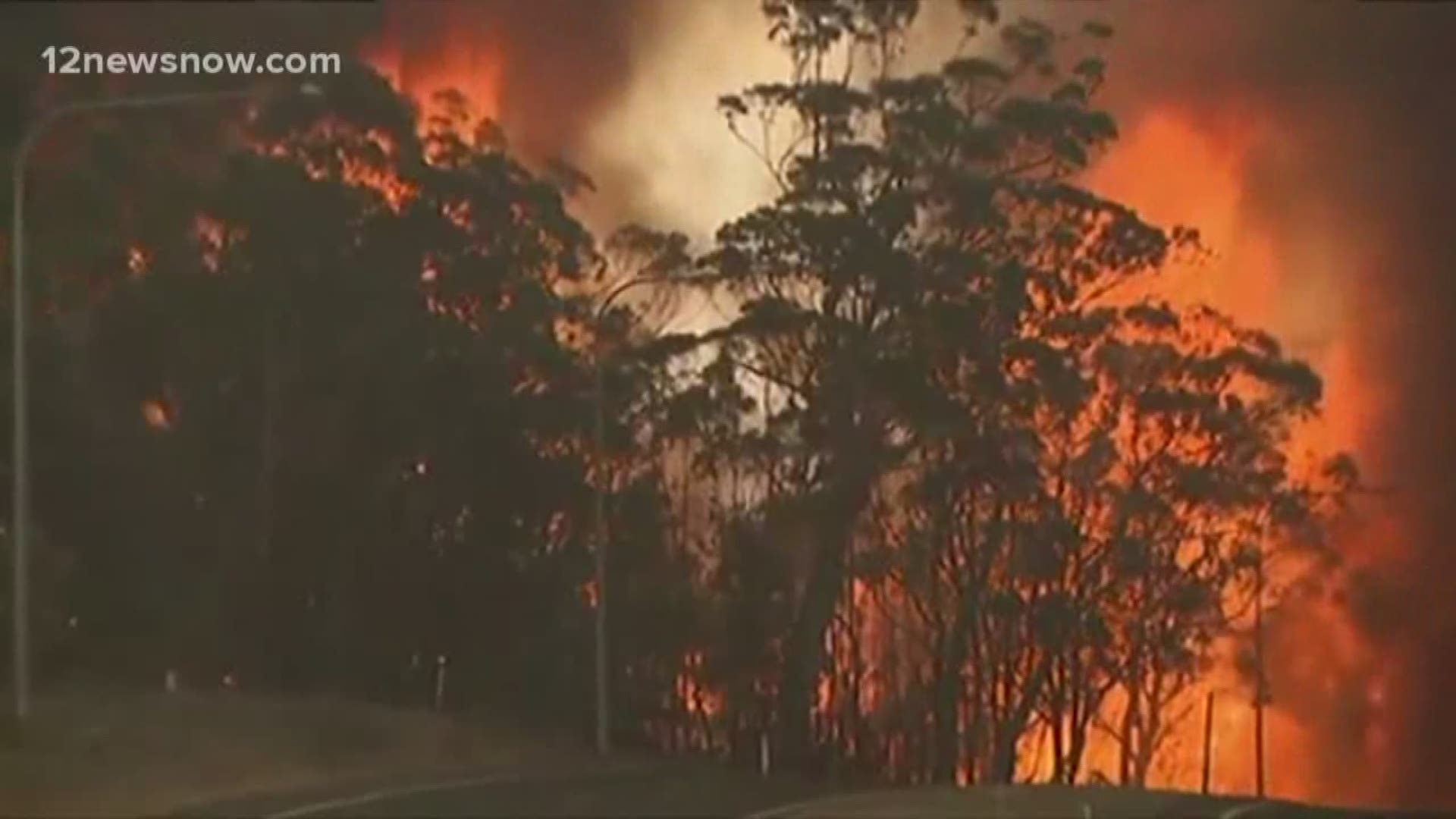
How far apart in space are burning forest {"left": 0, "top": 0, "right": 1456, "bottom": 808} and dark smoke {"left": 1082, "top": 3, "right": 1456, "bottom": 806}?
4 cm

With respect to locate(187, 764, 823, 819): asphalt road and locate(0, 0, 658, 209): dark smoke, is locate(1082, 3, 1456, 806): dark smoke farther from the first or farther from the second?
locate(187, 764, 823, 819): asphalt road

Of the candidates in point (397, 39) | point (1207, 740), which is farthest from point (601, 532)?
point (1207, 740)

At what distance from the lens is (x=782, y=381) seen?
67.7 feet

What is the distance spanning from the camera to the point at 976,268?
2044 cm

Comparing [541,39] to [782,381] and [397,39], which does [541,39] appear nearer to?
[397,39]

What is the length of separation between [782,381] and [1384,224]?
5294mm

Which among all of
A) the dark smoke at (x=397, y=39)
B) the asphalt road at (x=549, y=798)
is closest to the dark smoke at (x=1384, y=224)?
the dark smoke at (x=397, y=39)

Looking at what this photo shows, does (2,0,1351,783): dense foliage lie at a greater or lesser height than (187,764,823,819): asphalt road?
greater

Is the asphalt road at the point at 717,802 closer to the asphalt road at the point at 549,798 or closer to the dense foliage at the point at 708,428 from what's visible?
the asphalt road at the point at 549,798

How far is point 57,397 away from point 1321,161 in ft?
38.8

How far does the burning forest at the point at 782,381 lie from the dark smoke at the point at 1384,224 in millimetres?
40

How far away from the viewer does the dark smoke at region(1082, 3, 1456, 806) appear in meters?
18.6

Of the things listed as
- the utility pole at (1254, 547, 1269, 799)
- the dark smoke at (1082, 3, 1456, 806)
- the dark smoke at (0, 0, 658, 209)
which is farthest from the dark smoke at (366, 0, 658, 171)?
the utility pole at (1254, 547, 1269, 799)

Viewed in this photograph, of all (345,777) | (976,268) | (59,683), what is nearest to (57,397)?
(59,683)
